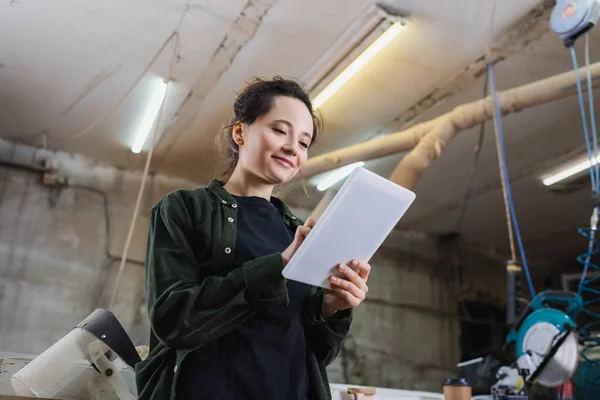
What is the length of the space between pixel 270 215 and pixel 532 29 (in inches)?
87.5

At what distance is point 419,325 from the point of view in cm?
510

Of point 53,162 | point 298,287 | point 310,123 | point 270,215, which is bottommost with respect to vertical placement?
point 298,287

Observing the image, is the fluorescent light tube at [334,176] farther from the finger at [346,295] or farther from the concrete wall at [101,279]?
the finger at [346,295]

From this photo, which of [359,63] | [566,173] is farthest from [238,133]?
[566,173]

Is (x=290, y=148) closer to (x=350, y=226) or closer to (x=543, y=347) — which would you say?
(x=350, y=226)

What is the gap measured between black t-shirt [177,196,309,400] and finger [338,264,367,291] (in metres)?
0.15

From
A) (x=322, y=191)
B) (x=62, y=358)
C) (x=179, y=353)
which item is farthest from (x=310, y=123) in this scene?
(x=322, y=191)

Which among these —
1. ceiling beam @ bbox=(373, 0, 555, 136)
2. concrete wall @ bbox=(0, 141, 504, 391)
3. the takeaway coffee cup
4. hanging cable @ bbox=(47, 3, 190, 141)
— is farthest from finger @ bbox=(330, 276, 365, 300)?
concrete wall @ bbox=(0, 141, 504, 391)

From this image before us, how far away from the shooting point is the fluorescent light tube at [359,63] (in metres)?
2.57

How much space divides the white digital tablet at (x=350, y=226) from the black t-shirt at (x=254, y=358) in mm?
129

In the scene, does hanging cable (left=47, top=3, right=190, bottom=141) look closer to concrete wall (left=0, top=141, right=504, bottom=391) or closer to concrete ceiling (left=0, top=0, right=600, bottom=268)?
concrete ceiling (left=0, top=0, right=600, bottom=268)

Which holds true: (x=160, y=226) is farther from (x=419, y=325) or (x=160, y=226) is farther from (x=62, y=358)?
(x=419, y=325)

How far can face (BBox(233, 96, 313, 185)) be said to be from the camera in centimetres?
93

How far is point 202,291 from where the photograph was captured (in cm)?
73
